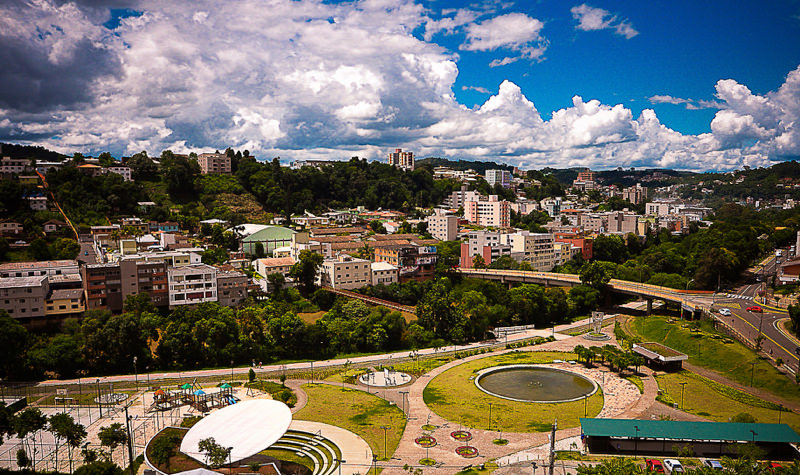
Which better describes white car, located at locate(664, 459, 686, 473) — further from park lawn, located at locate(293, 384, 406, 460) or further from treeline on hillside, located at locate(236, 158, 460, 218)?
treeline on hillside, located at locate(236, 158, 460, 218)

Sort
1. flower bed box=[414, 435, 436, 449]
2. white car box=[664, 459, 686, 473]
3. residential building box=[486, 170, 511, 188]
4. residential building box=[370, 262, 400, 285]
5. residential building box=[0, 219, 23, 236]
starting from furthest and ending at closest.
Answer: residential building box=[486, 170, 511, 188] → residential building box=[370, 262, 400, 285] → residential building box=[0, 219, 23, 236] → flower bed box=[414, 435, 436, 449] → white car box=[664, 459, 686, 473]

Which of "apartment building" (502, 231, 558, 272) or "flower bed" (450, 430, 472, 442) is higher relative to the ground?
"apartment building" (502, 231, 558, 272)

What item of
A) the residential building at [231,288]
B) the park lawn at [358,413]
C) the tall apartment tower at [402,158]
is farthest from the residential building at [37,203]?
the tall apartment tower at [402,158]

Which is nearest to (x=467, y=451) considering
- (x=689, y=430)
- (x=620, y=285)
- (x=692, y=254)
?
(x=689, y=430)

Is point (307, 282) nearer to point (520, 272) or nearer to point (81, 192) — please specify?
point (520, 272)

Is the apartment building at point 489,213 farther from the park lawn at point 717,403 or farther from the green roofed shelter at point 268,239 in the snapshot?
the park lawn at point 717,403

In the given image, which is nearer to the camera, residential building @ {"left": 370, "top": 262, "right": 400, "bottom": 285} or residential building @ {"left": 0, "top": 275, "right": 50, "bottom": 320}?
residential building @ {"left": 0, "top": 275, "right": 50, "bottom": 320}

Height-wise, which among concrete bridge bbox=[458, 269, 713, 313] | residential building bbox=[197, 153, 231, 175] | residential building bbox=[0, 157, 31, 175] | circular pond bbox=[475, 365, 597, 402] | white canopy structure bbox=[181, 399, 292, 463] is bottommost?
circular pond bbox=[475, 365, 597, 402]

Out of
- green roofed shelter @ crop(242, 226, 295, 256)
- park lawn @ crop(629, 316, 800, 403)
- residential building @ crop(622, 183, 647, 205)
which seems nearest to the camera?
park lawn @ crop(629, 316, 800, 403)

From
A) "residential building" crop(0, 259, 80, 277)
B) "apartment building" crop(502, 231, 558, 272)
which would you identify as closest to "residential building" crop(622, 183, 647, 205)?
"apartment building" crop(502, 231, 558, 272)
